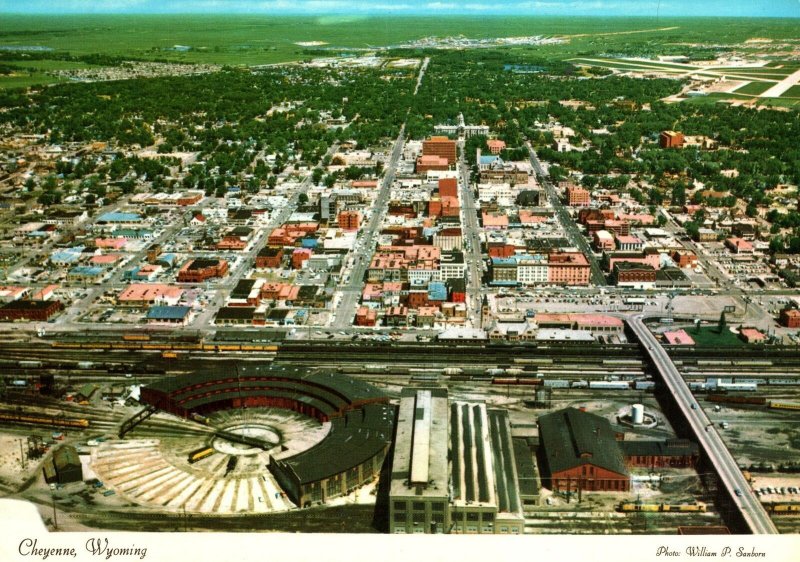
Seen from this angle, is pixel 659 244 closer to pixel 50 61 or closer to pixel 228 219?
pixel 228 219

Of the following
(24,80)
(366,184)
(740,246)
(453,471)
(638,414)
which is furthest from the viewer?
(366,184)

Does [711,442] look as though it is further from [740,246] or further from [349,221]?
[349,221]

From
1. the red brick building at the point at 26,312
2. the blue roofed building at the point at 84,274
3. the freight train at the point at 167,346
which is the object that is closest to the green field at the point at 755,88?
the freight train at the point at 167,346

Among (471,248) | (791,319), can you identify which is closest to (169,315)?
(471,248)

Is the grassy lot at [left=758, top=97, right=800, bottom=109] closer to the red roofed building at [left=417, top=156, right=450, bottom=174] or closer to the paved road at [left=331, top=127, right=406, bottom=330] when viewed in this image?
the red roofed building at [left=417, top=156, right=450, bottom=174]

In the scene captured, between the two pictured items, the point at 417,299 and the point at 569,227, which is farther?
the point at 569,227

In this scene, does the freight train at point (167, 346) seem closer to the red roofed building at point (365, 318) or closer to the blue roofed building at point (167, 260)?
the red roofed building at point (365, 318)

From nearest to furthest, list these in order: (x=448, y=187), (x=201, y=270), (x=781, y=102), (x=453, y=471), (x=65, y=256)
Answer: (x=453, y=471) < (x=201, y=270) < (x=65, y=256) < (x=448, y=187) < (x=781, y=102)
